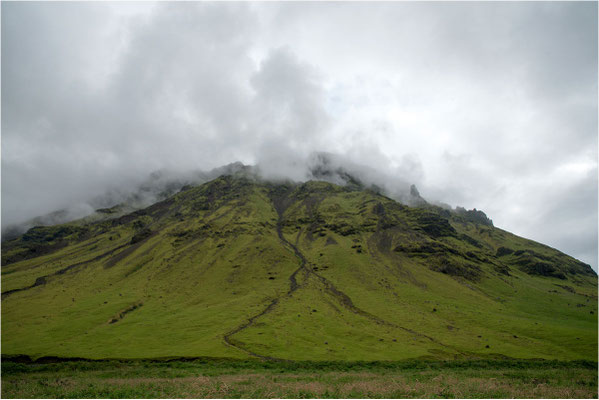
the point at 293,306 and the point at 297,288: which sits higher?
the point at 297,288

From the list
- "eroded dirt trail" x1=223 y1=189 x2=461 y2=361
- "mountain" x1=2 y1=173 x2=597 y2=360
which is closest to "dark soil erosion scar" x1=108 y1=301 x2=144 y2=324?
"mountain" x1=2 y1=173 x2=597 y2=360

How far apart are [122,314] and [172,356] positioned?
179 feet

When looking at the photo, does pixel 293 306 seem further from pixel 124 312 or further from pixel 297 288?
pixel 124 312

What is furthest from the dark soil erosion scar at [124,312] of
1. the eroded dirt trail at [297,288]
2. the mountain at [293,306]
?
the eroded dirt trail at [297,288]

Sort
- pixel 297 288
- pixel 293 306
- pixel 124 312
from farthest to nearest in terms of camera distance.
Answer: pixel 297 288
pixel 124 312
pixel 293 306

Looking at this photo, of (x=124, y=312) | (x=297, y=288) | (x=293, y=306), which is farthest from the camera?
(x=297, y=288)

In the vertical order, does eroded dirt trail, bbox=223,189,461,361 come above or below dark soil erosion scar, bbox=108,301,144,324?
above

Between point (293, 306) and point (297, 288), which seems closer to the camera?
point (293, 306)

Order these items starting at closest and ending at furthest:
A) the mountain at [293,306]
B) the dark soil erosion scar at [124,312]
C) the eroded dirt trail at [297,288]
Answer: the mountain at [293,306], the eroded dirt trail at [297,288], the dark soil erosion scar at [124,312]

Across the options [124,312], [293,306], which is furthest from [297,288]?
[124,312]

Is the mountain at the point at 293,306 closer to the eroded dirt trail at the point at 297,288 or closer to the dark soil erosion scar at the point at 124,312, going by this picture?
the dark soil erosion scar at the point at 124,312

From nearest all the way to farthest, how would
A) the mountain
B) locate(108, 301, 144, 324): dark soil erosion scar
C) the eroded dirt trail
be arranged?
the mountain → the eroded dirt trail → locate(108, 301, 144, 324): dark soil erosion scar

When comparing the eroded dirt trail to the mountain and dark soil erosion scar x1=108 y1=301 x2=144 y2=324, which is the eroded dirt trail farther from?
dark soil erosion scar x1=108 y1=301 x2=144 y2=324

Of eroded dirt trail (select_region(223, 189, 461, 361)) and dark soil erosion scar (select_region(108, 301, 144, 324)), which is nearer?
eroded dirt trail (select_region(223, 189, 461, 361))
